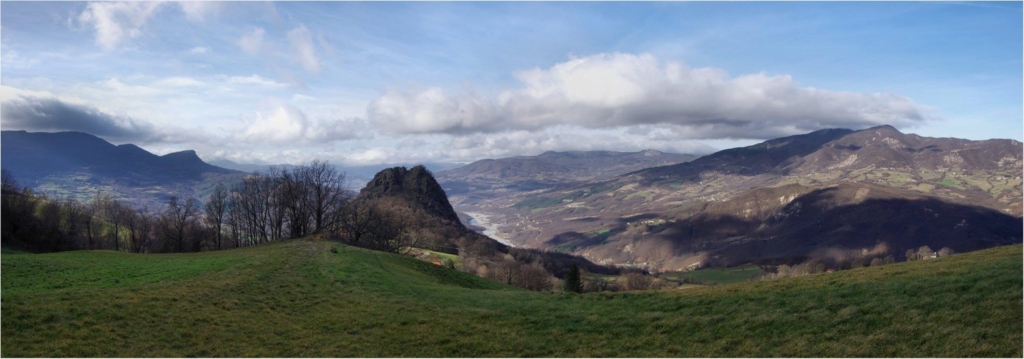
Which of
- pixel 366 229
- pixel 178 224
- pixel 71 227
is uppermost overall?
pixel 178 224

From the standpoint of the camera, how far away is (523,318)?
2231 centimetres

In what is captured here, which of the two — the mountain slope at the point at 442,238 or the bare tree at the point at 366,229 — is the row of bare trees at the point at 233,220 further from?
the mountain slope at the point at 442,238

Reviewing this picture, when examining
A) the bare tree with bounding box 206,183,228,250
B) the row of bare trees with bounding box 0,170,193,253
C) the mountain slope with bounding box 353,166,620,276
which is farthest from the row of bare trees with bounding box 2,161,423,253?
the mountain slope with bounding box 353,166,620,276

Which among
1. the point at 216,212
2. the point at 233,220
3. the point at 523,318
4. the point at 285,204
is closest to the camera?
the point at 523,318

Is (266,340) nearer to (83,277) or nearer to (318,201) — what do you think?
(83,277)

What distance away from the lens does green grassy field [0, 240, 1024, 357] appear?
16.3m

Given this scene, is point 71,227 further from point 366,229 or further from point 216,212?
point 366,229

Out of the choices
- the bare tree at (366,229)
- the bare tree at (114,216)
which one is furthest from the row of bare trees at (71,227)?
the bare tree at (366,229)

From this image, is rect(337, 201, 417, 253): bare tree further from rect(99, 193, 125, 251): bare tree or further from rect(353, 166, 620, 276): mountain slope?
rect(99, 193, 125, 251): bare tree

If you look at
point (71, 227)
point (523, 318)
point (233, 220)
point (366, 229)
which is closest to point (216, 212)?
point (233, 220)

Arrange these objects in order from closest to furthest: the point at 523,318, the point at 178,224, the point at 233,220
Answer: the point at 523,318 → the point at 178,224 → the point at 233,220

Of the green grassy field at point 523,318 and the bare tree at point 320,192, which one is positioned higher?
the bare tree at point 320,192

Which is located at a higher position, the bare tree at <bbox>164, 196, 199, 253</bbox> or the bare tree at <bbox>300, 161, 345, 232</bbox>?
the bare tree at <bbox>300, 161, 345, 232</bbox>

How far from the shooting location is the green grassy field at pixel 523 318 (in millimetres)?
16344
